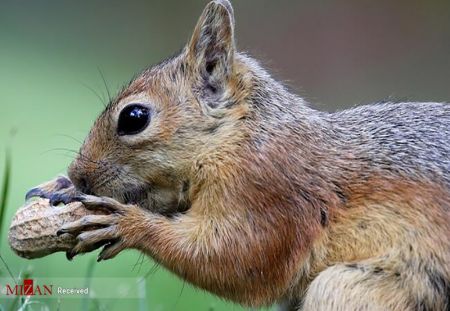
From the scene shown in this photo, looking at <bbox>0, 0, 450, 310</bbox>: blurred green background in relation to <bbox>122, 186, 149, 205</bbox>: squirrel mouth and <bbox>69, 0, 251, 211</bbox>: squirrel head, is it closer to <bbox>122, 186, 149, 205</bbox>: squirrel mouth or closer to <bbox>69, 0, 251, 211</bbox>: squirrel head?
<bbox>69, 0, 251, 211</bbox>: squirrel head

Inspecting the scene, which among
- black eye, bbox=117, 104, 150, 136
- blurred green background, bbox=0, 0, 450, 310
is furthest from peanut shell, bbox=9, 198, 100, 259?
blurred green background, bbox=0, 0, 450, 310

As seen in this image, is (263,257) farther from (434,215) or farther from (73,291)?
(73,291)

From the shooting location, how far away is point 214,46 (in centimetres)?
347

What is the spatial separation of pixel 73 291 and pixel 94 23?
7648mm

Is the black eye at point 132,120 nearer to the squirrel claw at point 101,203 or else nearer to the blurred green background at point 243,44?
the squirrel claw at point 101,203

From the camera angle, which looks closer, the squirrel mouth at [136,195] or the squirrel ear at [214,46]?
the squirrel mouth at [136,195]

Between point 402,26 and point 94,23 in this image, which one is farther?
point 94,23

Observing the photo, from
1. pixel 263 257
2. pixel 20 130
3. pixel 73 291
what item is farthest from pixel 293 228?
pixel 20 130

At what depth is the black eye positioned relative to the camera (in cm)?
332

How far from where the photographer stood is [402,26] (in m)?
10.4

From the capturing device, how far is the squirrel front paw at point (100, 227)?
10.5 ft

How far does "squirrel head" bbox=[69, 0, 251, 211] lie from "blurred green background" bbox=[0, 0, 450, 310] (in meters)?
4.18

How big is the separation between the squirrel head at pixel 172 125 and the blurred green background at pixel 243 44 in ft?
13.7

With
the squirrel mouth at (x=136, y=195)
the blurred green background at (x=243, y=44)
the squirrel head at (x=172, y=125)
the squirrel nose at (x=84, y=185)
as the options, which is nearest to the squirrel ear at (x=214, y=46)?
the squirrel head at (x=172, y=125)
